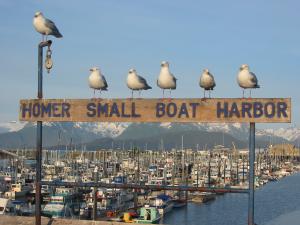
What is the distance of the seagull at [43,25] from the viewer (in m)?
18.6

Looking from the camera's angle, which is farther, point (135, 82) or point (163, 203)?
point (163, 203)

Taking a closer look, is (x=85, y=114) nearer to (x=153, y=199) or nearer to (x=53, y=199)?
(x=53, y=199)

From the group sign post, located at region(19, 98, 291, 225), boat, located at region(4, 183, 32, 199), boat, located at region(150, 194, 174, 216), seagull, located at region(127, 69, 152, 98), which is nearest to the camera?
sign post, located at region(19, 98, 291, 225)

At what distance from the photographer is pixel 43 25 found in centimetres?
1861

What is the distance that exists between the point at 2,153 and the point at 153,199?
45.9m

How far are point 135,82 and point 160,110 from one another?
52.4 inches

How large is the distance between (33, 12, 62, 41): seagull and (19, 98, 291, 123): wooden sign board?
92.5 inches

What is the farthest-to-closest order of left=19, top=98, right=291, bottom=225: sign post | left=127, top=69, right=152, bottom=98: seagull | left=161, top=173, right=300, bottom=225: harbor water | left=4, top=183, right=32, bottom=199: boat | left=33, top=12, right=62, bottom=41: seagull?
left=4, top=183, right=32, bottom=199: boat < left=161, top=173, right=300, bottom=225: harbor water < left=33, top=12, right=62, bottom=41: seagull < left=127, top=69, right=152, bottom=98: seagull < left=19, top=98, right=291, bottom=225: sign post

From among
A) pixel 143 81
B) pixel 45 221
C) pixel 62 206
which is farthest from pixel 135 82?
pixel 62 206

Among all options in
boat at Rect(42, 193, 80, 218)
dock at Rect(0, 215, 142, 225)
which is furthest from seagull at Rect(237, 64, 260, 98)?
boat at Rect(42, 193, 80, 218)

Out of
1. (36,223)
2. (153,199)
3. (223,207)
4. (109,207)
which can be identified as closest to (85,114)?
(36,223)

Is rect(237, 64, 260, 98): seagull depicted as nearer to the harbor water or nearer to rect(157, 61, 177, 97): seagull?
rect(157, 61, 177, 97): seagull

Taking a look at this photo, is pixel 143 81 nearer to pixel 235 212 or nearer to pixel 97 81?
pixel 97 81

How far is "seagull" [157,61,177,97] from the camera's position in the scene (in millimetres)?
17344
